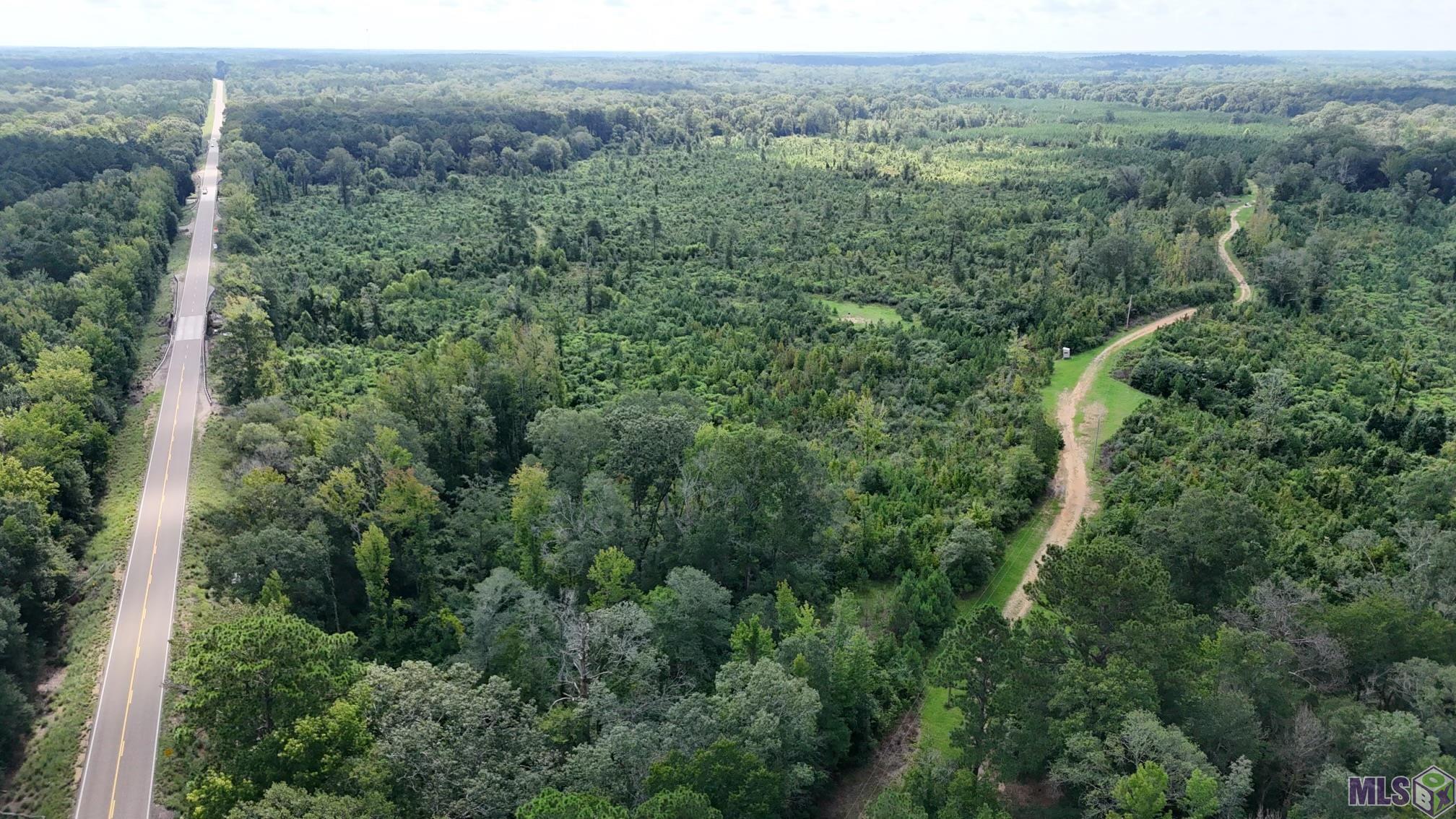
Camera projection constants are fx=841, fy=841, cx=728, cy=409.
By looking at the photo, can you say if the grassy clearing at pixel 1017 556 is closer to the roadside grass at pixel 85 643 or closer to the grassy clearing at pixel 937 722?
the grassy clearing at pixel 937 722

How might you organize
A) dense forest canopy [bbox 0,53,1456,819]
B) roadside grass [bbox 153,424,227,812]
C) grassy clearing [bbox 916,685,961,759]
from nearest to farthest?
dense forest canopy [bbox 0,53,1456,819], roadside grass [bbox 153,424,227,812], grassy clearing [bbox 916,685,961,759]

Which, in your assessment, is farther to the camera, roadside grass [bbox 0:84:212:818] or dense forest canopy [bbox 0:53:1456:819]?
roadside grass [bbox 0:84:212:818]

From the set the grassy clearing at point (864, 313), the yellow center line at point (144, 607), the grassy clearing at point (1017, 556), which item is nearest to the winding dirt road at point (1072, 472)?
the grassy clearing at point (1017, 556)

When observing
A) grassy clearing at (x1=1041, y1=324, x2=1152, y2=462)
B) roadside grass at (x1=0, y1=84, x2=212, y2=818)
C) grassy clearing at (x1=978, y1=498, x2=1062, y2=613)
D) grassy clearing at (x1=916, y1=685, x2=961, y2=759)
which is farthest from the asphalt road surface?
grassy clearing at (x1=1041, y1=324, x2=1152, y2=462)

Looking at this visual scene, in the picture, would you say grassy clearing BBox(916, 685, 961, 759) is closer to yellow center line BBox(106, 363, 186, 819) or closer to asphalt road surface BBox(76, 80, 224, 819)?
asphalt road surface BBox(76, 80, 224, 819)

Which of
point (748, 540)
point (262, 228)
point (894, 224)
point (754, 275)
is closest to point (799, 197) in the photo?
point (894, 224)

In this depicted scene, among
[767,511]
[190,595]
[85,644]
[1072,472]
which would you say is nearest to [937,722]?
[767,511]
